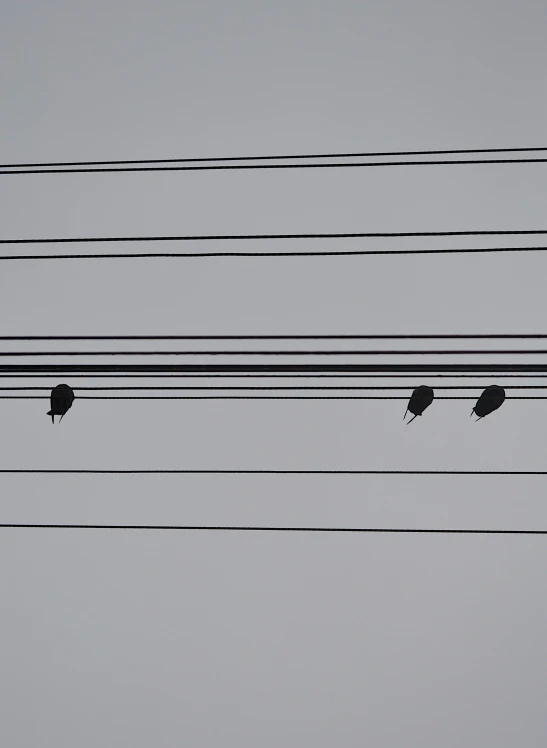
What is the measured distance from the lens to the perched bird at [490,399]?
265 centimetres

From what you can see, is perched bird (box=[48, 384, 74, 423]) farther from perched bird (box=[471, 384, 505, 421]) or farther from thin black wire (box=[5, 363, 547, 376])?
perched bird (box=[471, 384, 505, 421])

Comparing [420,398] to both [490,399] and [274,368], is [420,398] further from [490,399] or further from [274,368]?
[274,368]

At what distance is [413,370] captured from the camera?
2.25 metres

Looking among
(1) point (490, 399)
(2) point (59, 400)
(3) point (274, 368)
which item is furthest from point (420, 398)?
(2) point (59, 400)

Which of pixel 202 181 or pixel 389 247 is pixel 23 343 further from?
pixel 389 247

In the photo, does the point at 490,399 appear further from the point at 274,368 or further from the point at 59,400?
the point at 59,400

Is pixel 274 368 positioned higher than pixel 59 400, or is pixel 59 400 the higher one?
pixel 59 400

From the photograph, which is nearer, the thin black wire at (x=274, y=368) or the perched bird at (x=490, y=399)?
the thin black wire at (x=274, y=368)

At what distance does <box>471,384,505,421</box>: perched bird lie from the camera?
8.69 feet

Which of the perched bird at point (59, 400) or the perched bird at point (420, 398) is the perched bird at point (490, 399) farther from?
the perched bird at point (59, 400)

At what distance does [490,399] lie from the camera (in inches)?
105

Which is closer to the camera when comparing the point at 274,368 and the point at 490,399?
the point at 274,368

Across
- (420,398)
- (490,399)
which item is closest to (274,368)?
(420,398)

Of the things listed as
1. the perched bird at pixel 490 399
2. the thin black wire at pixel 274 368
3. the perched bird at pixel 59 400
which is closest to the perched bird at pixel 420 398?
the perched bird at pixel 490 399
